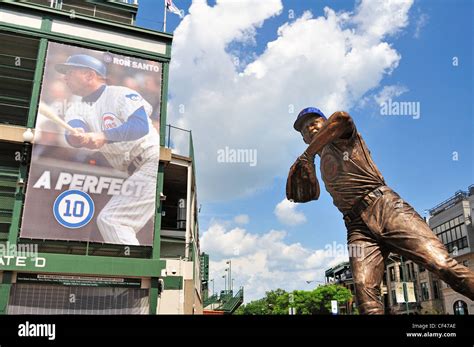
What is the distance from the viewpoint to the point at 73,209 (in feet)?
57.2

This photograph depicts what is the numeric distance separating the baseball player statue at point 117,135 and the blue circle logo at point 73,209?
58cm

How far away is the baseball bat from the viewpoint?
18.1 meters

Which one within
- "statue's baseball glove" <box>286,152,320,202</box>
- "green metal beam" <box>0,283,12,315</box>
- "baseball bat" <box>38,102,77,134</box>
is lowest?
"green metal beam" <box>0,283,12,315</box>

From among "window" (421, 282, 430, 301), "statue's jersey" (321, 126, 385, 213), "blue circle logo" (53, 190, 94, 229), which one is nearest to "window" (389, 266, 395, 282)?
"window" (421, 282, 430, 301)

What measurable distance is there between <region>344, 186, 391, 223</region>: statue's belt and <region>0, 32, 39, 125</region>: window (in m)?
19.1

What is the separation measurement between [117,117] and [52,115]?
2.65 m

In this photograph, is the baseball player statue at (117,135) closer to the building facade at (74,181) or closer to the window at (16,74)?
the building facade at (74,181)

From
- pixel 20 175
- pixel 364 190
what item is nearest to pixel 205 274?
pixel 20 175

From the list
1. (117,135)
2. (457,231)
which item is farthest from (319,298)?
(117,135)

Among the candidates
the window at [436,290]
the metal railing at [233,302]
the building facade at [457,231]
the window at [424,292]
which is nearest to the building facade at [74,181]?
the metal railing at [233,302]

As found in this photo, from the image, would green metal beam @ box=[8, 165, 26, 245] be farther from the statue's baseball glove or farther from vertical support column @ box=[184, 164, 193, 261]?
the statue's baseball glove

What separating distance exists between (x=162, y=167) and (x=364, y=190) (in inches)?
635

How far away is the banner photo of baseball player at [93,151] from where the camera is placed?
17.3 m

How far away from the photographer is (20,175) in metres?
17.4
